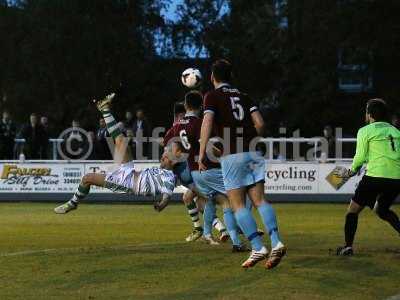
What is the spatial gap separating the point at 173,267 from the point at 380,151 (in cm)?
312

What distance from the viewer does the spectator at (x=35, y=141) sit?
88.6 ft

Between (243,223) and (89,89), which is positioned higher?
(89,89)

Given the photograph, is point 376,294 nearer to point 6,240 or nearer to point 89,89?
point 6,240

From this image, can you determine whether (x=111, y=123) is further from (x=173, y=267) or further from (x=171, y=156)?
(x=173, y=267)

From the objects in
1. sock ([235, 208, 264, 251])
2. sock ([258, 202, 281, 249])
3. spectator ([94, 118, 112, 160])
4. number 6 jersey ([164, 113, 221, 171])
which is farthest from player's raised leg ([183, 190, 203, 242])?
spectator ([94, 118, 112, 160])

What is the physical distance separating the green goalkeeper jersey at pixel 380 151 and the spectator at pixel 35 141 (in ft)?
52.3

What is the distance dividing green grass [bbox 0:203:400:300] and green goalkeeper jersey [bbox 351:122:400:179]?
1.08 m

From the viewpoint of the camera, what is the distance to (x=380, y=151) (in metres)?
12.4

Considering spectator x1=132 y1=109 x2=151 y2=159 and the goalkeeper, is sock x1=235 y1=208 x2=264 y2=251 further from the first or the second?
spectator x1=132 y1=109 x2=151 y2=159

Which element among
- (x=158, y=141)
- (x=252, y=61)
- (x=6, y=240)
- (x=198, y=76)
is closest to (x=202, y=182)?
(x=198, y=76)

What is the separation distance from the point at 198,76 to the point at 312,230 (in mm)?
3772

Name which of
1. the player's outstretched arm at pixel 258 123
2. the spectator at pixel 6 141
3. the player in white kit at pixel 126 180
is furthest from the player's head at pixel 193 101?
the spectator at pixel 6 141

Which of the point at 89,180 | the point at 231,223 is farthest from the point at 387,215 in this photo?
the point at 89,180

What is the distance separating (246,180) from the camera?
431 inches
